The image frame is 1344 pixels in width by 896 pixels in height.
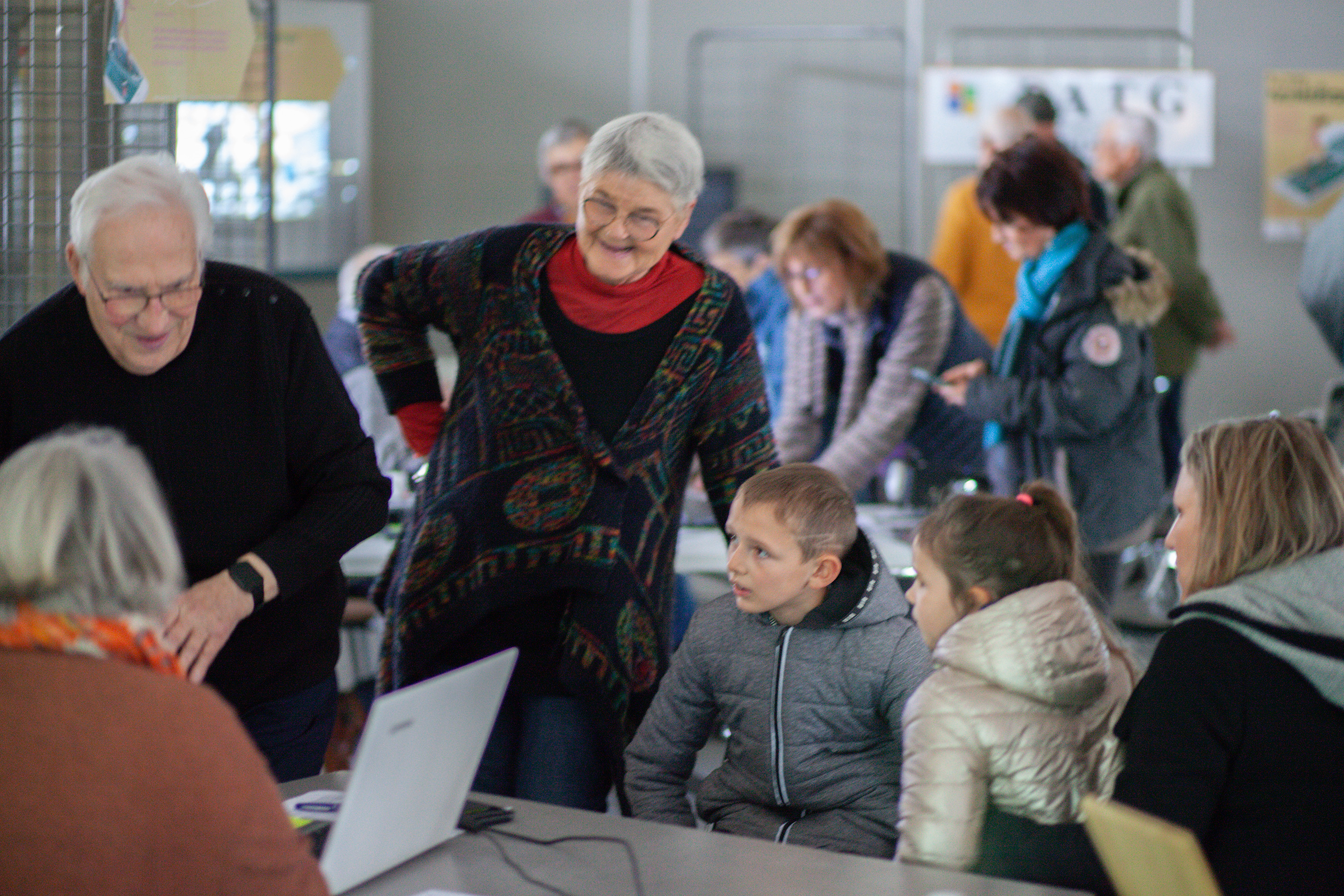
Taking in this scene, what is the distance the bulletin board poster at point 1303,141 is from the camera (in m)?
6.62

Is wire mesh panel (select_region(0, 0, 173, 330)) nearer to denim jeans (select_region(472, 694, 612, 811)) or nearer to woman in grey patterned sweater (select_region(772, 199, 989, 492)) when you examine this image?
denim jeans (select_region(472, 694, 612, 811))

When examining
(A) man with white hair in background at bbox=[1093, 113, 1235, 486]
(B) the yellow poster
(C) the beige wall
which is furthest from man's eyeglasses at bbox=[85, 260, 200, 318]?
(C) the beige wall

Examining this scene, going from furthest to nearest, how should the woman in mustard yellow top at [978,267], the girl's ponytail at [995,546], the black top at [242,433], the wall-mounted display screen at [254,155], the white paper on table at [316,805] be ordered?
the woman in mustard yellow top at [978,267] → the wall-mounted display screen at [254,155] → the girl's ponytail at [995,546] → the black top at [242,433] → the white paper on table at [316,805]

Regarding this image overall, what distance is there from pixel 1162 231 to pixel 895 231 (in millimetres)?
1532

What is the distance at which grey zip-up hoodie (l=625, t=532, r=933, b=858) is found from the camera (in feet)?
6.79

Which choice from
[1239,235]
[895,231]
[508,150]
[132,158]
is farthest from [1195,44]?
[132,158]

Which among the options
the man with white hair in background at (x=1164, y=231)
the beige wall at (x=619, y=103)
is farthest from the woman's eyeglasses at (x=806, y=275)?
the beige wall at (x=619, y=103)

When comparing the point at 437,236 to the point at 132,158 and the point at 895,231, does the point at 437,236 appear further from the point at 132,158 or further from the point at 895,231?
the point at 132,158

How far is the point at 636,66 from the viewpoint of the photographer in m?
6.72

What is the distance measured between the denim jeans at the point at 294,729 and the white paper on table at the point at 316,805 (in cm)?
18

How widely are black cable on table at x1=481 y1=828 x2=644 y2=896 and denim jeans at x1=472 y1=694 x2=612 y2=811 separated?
0.43 m

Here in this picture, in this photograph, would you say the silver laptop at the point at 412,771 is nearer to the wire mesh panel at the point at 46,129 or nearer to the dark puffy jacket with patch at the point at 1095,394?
the wire mesh panel at the point at 46,129

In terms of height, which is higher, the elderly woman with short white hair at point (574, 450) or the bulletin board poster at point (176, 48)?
the bulletin board poster at point (176, 48)

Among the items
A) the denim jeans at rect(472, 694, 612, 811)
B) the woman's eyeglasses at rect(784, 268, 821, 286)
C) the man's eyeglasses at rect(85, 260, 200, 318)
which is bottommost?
the denim jeans at rect(472, 694, 612, 811)
